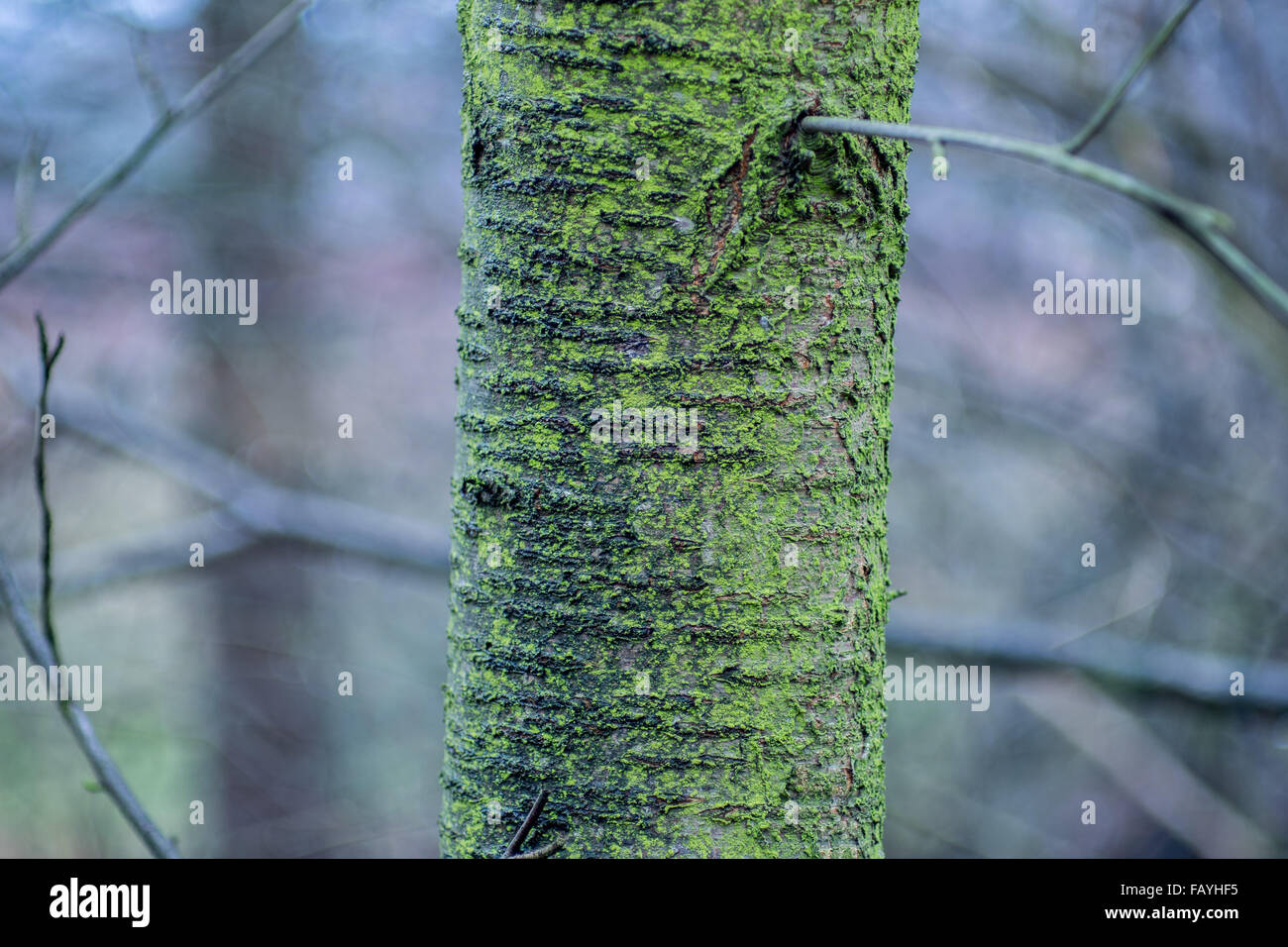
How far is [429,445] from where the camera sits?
265 inches

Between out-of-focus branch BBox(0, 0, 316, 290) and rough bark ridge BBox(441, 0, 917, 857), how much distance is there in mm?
753

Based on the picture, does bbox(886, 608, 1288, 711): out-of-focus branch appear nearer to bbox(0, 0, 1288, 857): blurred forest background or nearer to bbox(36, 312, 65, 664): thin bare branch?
bbox(0, 0, 1288, 857): blurred forest background

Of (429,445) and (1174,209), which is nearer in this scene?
(1174,209)

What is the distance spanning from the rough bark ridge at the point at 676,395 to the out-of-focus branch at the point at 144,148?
2.47ft

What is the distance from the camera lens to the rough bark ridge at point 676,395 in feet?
3.01

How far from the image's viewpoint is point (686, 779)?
0.94 meters

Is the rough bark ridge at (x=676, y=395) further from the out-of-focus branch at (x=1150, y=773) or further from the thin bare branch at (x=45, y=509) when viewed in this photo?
the out-of-focus branch at (x=1150, y=773)

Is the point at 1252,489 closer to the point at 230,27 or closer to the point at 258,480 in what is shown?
the point at 258,480

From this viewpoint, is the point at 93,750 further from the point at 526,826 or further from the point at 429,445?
the point at 429,445

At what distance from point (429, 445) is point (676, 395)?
19.8 ft

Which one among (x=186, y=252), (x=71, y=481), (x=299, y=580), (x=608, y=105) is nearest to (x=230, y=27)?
(x=186, y=252)

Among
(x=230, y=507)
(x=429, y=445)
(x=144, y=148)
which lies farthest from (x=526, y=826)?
(x=429, y=445)

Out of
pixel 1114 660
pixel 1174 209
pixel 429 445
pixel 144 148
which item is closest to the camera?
pixel 1174 209

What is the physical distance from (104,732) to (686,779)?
5382 millimetres
